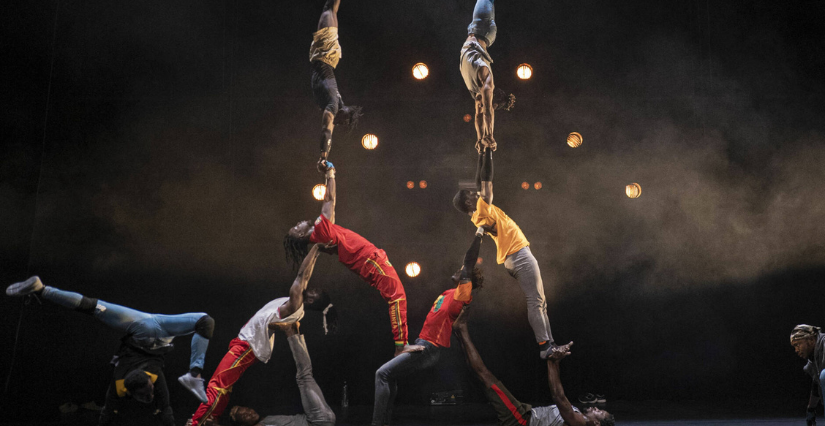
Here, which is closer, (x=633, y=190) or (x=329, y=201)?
(x=329, y=201)

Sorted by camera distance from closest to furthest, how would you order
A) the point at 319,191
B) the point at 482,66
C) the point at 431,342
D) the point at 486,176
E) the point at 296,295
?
1. the point at 431,342
2. the point at 296,295
3. the point at 482,66
4. the point at 486,176
5. the point at 319,191

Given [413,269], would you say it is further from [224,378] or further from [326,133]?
[224,378]

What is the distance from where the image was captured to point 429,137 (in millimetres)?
6668

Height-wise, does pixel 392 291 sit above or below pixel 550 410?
above

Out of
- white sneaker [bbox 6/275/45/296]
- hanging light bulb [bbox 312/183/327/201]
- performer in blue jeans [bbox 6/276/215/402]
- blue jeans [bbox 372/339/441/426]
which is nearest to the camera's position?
white sneaker [bbox 6/275/45/296]

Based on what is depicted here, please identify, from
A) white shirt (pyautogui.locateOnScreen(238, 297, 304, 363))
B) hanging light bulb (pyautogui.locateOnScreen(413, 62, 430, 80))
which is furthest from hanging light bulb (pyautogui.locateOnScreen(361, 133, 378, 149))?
white shirt (pyautogui.locateOnScreen(238, 297, 304, 363))

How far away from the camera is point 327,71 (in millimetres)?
5660

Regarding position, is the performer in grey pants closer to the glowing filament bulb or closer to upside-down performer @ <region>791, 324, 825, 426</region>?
the glowing filament bulb

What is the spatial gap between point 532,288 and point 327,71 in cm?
255

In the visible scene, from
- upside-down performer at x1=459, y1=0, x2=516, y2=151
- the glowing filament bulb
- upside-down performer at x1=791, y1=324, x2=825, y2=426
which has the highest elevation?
upside-down performer at x1=459, y1=0, x2=516, y2=151

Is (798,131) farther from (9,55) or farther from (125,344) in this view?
(9,55)

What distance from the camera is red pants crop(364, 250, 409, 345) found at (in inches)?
206

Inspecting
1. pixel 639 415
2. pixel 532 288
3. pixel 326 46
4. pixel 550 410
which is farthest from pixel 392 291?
pixel 639 415

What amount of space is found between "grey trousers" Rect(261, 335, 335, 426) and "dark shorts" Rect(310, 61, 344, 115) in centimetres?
204
